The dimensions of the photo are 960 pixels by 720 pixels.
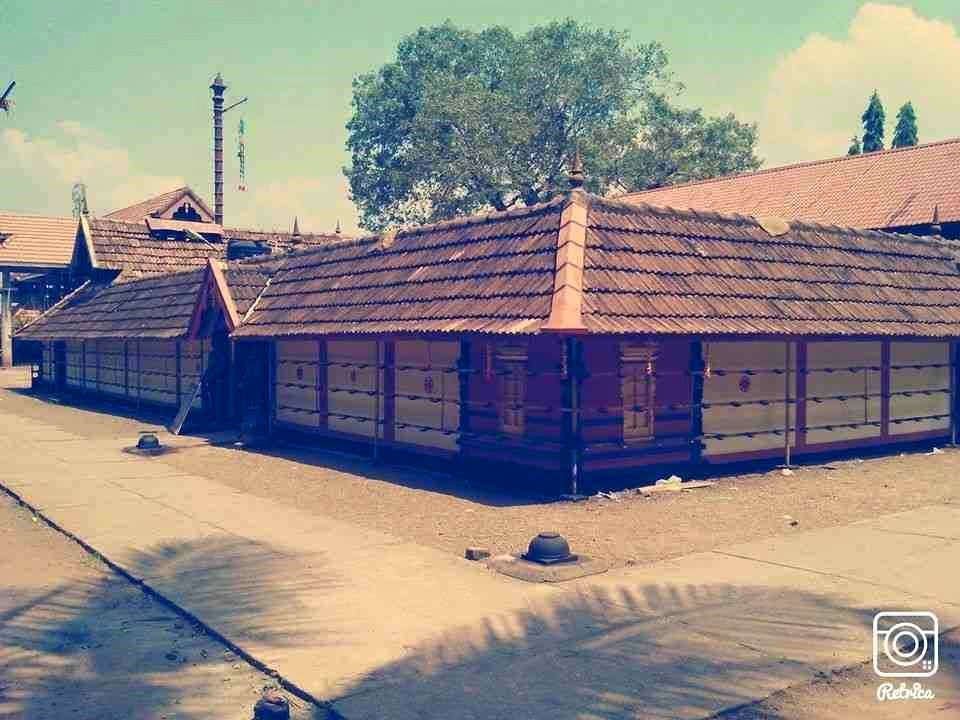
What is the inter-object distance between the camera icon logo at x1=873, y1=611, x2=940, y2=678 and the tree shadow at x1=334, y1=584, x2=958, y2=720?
100mm

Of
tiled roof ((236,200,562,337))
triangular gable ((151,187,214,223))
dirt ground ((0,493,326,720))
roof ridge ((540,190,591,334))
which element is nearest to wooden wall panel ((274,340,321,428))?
tiled roof ((236,200,562,337))

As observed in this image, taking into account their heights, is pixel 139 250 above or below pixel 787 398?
above

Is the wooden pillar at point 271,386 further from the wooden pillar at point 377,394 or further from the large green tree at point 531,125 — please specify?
the large green tree at point 531,125

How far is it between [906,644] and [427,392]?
31.2 feet

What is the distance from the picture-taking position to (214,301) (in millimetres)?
19938

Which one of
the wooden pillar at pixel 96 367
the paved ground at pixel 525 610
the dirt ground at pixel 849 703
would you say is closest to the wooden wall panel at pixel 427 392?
the paved ground at pixel 525 610

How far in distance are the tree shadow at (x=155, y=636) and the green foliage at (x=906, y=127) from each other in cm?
5551

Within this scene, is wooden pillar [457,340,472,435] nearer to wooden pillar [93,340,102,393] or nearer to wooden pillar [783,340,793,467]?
wooden pillar [783,340,793,467]

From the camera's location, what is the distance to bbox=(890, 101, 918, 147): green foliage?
178 feet

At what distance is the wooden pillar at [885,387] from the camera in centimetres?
1631

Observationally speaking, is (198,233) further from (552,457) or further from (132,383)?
(552,457)

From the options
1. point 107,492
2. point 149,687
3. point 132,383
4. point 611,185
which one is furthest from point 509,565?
point 611,185

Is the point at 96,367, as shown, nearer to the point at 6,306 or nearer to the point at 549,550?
the point at 6,306
